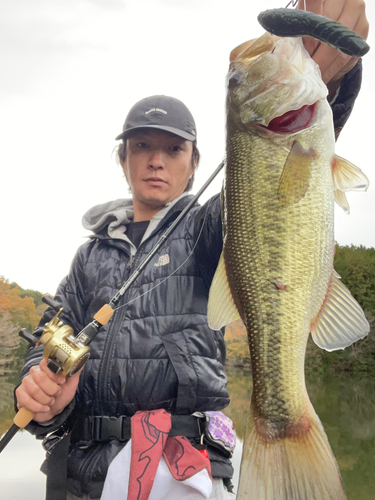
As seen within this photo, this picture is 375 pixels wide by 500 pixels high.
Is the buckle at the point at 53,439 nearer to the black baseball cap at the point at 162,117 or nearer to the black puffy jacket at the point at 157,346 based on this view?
the black puffy jacket at the point at 157,346

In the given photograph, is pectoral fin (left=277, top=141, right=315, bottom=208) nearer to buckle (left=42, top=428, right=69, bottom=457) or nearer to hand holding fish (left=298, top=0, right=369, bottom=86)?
hand holding fish (left=298, top=0, right=369, bottom=86)

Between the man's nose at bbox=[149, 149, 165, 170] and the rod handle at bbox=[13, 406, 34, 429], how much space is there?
1.53m

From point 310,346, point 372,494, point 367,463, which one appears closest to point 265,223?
point 372,494

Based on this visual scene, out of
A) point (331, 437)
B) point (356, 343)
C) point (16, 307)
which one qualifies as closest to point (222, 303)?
point (331, 437)

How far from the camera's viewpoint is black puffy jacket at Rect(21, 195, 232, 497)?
7.35 feet

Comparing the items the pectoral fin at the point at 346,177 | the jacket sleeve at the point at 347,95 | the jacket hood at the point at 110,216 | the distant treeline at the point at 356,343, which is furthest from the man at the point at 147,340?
the distant treeline at the point at 356,343

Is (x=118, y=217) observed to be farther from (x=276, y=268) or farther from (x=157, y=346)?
(x=276, y=268)

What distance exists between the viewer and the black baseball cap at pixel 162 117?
2.76 meters

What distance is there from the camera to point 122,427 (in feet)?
7.42

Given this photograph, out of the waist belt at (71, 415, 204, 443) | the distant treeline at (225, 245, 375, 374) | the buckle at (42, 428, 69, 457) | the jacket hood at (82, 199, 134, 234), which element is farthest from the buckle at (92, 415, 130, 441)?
the distant treeline at (225, 245, 375, 374)

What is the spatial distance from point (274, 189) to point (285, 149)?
0.16 m

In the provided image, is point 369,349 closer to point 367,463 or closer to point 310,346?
point 310,346

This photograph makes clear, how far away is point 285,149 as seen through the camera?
1.68 meters

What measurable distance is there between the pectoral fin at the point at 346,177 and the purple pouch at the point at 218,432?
51.0 inches
